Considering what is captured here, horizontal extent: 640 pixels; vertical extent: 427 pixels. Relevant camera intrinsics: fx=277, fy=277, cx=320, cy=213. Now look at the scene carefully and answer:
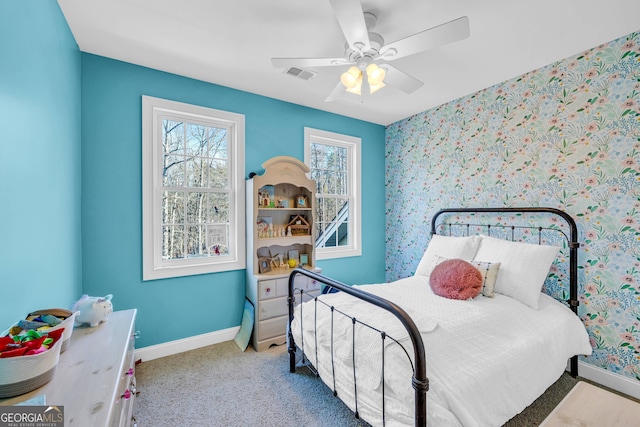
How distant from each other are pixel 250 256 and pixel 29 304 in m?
1.72

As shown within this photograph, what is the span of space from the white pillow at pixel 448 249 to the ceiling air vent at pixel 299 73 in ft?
7.03

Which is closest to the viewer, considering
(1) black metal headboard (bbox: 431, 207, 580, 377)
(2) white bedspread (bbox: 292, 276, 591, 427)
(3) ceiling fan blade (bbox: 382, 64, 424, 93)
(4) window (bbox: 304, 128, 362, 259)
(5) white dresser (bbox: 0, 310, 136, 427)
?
(5) white dresser (bbox: 0, 310, 136, 427)

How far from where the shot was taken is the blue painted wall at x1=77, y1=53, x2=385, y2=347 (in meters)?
2.30

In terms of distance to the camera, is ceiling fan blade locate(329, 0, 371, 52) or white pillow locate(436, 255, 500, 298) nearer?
ceiling fan blade locate(329, 0, 371, 52)

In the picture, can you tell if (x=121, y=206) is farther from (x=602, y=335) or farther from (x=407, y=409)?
(x=602, y=335)

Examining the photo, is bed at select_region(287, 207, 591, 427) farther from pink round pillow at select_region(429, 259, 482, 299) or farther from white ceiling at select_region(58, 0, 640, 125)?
white ceiling at select_region(58, 0, 640, 125)

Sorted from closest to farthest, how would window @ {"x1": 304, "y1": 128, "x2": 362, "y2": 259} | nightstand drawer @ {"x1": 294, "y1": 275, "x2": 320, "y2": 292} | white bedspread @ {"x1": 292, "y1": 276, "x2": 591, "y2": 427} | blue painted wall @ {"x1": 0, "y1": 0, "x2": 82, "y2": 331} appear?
blue painted wall @ {"x1": 0, "y1": 0, "x2": 82, "y2": 331}, white bedspread @ {"x1": 292, "y1": 276, "x2": 591, "y2": 427}, nightstand drawer @ {"x1": 294, "y1": 275, "x2": 320, "y2": 292}, window @ {"x1": 304, "y1": 128, "x2": 362, "y2": 259}

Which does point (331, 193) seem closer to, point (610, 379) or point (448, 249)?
point (448, 249)

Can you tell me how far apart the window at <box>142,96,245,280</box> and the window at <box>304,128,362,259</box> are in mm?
1113

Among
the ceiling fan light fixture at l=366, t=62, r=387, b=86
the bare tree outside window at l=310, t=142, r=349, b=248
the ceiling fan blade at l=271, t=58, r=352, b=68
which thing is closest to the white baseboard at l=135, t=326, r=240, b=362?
the bare tree outside window at l=310, t=142, r=349, b=248

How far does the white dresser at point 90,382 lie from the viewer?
0.87 meters

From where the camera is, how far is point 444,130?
3.39 metres

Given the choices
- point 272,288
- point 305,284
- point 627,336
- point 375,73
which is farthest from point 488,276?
point 272,288

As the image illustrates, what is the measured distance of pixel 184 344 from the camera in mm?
2654
